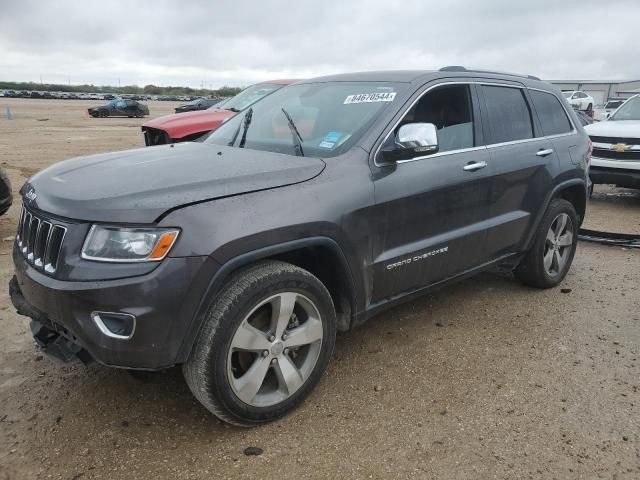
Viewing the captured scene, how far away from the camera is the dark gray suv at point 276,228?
2.37 meters

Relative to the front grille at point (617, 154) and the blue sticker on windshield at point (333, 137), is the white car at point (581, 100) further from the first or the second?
the blue sticker on windshield at point (333, 137)

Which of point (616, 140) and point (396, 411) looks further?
point (616, 140)

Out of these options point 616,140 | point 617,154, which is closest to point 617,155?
point 617,154

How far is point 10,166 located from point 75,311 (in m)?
11.2

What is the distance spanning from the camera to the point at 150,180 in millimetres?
2633

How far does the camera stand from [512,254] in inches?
171

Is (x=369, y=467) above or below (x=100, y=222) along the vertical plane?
below

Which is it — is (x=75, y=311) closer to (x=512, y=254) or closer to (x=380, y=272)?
(x=380, y=272)

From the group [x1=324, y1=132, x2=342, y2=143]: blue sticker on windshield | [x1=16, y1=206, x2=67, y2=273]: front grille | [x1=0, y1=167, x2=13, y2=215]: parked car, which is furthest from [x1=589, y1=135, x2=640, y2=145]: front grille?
[x1=16, y1=206, x2=67, y2=273]: front grille

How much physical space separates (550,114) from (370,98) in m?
2.06

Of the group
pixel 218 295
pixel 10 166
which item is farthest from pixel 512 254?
pixel 10 166

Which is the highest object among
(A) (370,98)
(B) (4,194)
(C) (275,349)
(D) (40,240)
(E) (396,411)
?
(A) (370,98)

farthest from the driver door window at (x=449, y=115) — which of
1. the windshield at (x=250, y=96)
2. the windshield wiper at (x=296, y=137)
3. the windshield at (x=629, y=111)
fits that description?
the windshield at (x=629, y=111)

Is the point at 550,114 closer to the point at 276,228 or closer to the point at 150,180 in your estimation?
the point at 276,228
